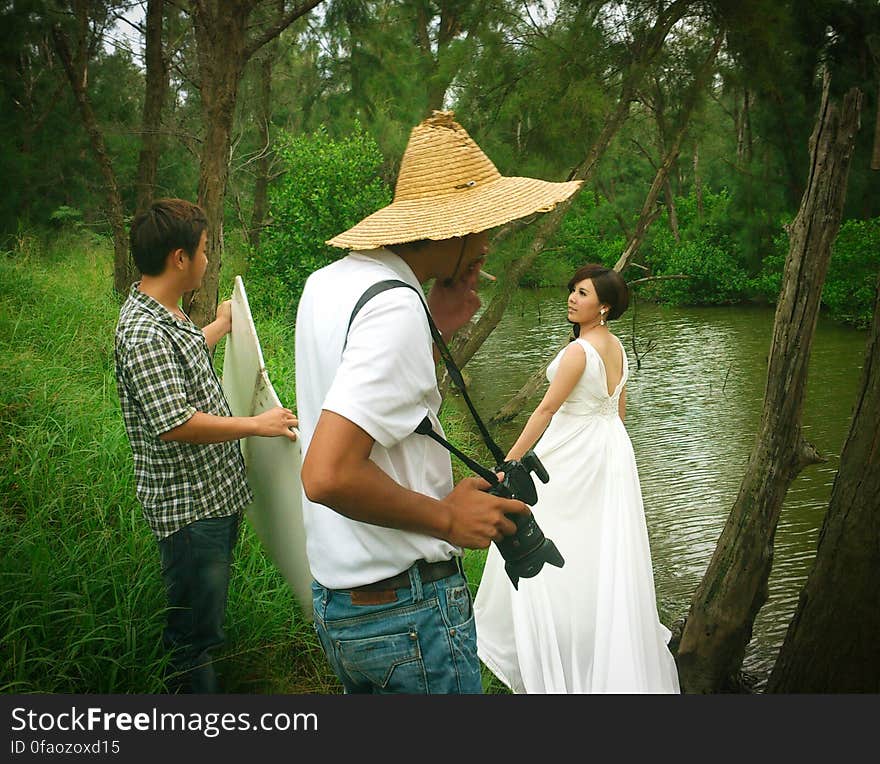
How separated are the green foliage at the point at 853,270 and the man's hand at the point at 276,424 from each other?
10.1 meters

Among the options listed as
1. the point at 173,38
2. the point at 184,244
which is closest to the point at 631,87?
the point at 173,38

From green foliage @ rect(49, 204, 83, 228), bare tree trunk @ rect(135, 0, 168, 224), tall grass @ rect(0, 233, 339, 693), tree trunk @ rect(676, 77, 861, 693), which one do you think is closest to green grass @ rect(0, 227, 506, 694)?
tall grass @ rect(0, 233, 339, 693)

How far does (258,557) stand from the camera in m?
3.40

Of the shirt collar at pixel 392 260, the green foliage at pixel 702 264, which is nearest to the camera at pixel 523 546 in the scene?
the shirt collar at pixel 392 260

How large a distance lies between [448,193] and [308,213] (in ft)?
24.7

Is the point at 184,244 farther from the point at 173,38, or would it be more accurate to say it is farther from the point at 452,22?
the point at 173,38

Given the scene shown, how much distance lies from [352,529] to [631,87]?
6.25 meters

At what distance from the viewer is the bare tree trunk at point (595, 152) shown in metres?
6.84

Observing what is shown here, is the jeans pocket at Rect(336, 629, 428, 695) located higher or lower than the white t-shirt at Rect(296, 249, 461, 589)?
lower

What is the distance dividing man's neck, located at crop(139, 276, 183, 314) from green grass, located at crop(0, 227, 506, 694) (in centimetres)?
90

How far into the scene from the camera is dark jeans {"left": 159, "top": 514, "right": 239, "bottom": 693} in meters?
2.20

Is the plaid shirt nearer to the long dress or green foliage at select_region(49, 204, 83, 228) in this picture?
the long dress

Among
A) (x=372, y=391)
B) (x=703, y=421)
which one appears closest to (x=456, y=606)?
(x=372, y=391)

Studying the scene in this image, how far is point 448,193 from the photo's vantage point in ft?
5.30
